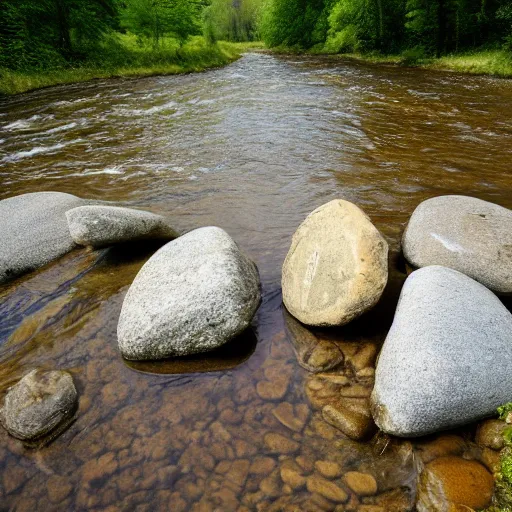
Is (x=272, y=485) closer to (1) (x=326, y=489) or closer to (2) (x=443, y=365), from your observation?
(1) (x=326, y=489)

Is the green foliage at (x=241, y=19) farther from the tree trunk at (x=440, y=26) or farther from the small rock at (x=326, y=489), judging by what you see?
the small rock at (x=326, y=489)

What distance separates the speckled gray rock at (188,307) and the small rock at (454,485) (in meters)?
1.51

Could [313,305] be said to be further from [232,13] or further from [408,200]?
[232,13]

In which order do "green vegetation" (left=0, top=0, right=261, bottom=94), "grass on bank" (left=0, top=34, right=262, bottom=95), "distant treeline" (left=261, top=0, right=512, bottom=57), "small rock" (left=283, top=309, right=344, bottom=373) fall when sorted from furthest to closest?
"distant treeline" (left=261, top=0, right=512, bottom=57) < "green vegetation" (left=0, top=0, right=261, bottom=94) < "grass on bank" (left=0, top=34, right=262, bottom=95) < "small rock" (left=283, top=309, right=344, bottom=373)

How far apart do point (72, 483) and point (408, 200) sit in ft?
15.5

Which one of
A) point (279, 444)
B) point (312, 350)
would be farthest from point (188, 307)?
point (279, 444)

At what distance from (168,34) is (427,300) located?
1095 inches

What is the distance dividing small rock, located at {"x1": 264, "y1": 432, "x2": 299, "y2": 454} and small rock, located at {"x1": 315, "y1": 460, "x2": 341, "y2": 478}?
159mm

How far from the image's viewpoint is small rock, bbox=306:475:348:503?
189cm

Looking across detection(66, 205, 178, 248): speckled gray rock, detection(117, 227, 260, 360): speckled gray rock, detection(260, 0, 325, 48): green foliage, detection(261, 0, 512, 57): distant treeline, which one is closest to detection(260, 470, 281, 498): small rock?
detection(117, 227, 260, 360): speckled gray rock

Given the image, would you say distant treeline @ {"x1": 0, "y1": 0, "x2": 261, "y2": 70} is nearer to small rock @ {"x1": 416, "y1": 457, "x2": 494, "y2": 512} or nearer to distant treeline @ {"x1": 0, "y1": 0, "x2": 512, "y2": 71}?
distant treeline @ {"x1": 0, "y1": 0, "x2": 512, "y2": 71}

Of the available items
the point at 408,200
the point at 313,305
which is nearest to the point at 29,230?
the point at 313,305

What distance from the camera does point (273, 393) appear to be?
248 centimetres

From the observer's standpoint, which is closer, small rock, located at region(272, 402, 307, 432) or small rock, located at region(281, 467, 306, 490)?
small rock, located at region(281, 467, 306, 490)
